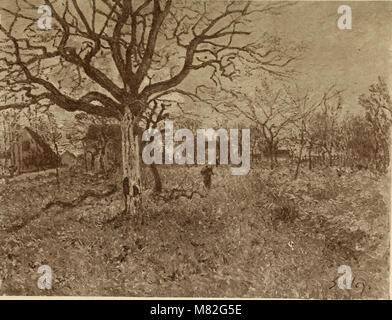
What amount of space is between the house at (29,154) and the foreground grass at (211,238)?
152 millimetres

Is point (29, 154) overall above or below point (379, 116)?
below

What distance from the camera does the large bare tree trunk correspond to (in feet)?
16.8

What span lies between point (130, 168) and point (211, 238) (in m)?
1.11

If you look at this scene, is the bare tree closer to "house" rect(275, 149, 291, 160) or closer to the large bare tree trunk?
the large bare tree trunk

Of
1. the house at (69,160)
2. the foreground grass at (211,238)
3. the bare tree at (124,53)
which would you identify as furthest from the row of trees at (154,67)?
the house at (69,160)

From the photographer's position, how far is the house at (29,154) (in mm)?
5105

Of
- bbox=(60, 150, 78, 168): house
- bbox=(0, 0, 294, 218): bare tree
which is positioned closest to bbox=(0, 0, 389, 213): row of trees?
bbox=(0, 0, 294, 218): bare tree

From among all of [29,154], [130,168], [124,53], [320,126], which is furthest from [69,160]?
[320,126]

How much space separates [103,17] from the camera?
5082 millimetres

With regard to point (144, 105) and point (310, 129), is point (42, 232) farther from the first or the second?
point (310, 129)

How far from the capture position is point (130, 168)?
512 cm

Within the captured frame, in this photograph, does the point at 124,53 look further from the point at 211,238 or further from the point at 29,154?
the point at 211,238

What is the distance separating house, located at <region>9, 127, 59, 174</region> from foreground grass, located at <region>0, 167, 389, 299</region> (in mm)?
152

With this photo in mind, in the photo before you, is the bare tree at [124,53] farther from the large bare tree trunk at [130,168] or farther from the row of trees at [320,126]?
the row of trees at [320,126]
